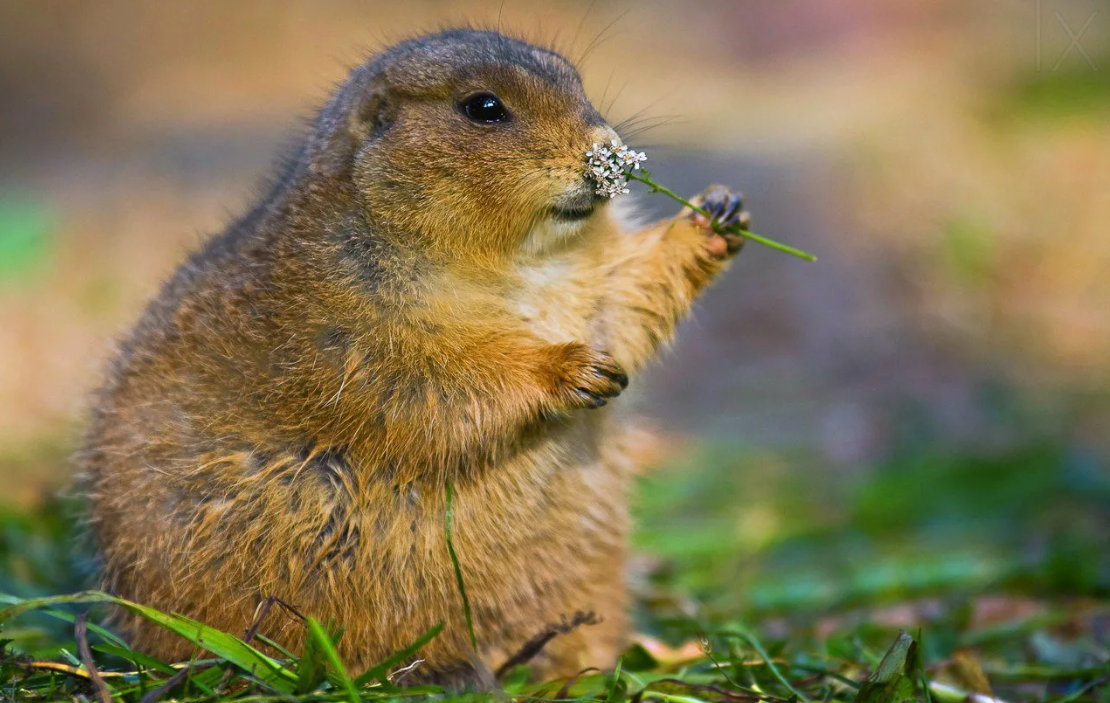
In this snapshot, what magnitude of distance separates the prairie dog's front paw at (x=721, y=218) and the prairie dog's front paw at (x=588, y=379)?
1.00m

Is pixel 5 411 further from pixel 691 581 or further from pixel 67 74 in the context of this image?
pixel 67 74

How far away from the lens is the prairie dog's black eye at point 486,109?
3.97 m

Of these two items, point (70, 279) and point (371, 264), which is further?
point (70, 279)

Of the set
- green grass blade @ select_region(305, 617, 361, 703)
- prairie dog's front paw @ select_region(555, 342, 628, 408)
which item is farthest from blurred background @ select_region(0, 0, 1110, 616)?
green grass blade @ select_region(305, 617, 361, 703)

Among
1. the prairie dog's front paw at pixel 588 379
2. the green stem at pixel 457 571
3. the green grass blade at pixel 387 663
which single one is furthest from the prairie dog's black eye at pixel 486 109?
the green grass blade at pixel 387 663

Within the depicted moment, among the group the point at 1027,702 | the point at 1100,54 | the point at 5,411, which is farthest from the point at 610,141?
the point at 1100,54

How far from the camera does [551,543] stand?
4289mm

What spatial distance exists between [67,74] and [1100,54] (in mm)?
13989

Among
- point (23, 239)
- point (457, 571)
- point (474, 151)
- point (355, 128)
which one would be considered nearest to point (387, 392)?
point (457, 571)

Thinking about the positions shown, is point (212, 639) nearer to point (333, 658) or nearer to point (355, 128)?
point (333, 658)

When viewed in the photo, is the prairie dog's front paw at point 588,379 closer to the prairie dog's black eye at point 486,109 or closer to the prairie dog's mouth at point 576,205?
the prairie dog's mouth at point 576,205

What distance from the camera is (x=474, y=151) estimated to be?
3.91 metres

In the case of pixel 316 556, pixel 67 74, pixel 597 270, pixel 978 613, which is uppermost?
pixel 67 74

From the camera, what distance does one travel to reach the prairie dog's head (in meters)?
3.90
